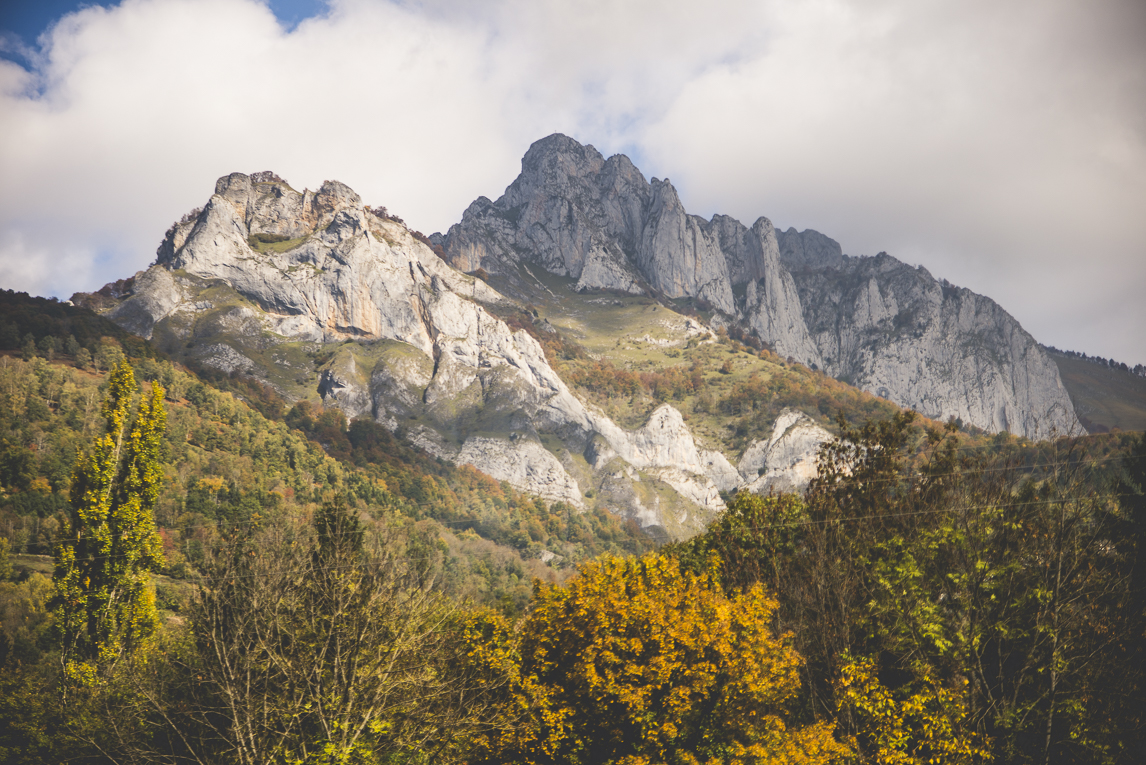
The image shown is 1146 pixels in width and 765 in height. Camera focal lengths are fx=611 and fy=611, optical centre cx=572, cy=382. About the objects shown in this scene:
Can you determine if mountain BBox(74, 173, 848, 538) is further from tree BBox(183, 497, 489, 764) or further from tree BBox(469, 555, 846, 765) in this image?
tree BBox(183, 497, 489, 764)

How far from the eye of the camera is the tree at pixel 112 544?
22172 millimetres

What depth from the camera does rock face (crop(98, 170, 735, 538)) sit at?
163 meters

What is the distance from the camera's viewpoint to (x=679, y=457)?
604 feet

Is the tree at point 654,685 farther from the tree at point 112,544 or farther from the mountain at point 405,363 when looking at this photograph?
the mountain at point 405,363

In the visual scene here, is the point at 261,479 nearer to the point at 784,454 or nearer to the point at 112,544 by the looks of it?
the point at 112,544

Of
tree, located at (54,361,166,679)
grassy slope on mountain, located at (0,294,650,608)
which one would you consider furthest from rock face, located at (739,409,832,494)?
tree, located at (54,361,166,679)

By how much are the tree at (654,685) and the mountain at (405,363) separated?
477ft

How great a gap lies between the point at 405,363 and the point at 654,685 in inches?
6580

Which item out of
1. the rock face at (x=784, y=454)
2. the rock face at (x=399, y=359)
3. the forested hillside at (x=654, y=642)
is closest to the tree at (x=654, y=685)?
the forested hillside at (x=654, y=642)

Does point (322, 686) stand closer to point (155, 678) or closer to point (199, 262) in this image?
point (155, 678)

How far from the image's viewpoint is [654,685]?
17.8 meters

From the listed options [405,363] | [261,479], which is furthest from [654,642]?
[405,363]

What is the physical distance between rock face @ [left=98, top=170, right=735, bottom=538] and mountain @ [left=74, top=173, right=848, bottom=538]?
1.24 ft

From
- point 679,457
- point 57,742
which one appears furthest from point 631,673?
point 679,457
